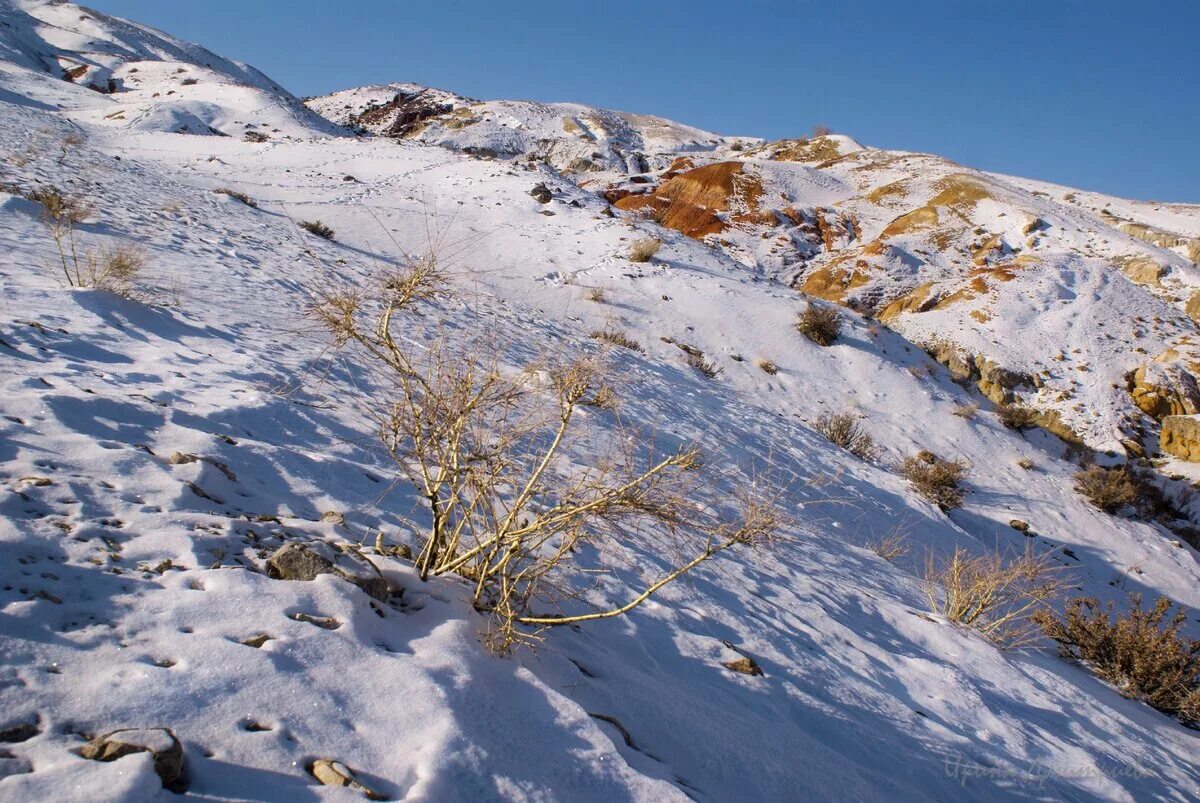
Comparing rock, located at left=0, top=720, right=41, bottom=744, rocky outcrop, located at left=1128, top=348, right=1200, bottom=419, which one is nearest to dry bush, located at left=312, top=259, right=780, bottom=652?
Answer: rock, located at left=0, top=720, right=41, bottom=744

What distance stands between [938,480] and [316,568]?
27.8 ft

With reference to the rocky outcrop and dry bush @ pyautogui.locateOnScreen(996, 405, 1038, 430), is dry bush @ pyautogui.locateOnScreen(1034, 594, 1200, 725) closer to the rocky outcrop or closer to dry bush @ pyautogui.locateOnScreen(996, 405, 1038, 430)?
dry bush @ pyautogui.locateOnScreen(996, 405, 1038, 430)

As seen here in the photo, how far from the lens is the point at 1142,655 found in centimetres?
448

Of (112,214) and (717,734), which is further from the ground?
(112,214)

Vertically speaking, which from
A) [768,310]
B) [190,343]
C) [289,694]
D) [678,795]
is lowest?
[678,795]

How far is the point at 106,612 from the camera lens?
1678 mm

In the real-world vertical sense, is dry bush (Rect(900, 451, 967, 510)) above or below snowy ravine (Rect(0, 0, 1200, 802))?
above

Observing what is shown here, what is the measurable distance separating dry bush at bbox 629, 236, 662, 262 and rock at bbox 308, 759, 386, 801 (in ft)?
40.4

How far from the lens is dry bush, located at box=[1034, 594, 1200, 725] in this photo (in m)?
4.35

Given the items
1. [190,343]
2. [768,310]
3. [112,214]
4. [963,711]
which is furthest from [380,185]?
[963,711]

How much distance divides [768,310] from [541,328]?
5.63 metres

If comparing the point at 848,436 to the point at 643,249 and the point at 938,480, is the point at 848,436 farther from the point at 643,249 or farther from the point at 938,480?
the point at 643,249

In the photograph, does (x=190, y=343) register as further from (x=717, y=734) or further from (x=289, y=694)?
(x=717, y=734)

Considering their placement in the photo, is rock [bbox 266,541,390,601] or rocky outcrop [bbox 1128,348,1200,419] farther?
rocky outcrop [bbox 1128,348,1200,419]
